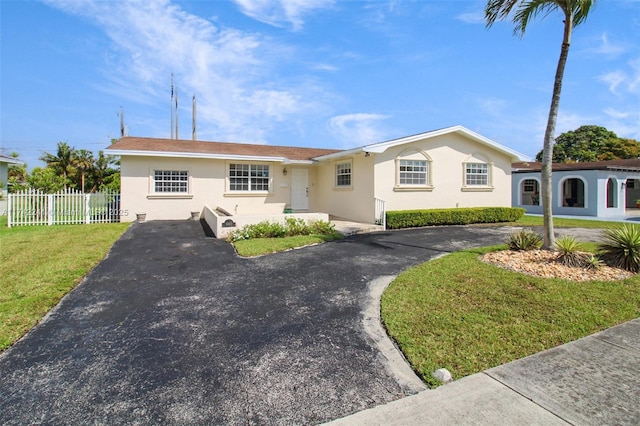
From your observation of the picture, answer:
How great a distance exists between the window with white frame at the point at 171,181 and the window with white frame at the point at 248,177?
210 cm

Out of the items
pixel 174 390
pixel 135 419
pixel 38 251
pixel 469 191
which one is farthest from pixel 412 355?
pixel 469 191

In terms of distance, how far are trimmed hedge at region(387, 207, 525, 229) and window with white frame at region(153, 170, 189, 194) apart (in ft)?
31.1

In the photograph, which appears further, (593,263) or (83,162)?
(83,162)

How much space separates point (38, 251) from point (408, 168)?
13.2m

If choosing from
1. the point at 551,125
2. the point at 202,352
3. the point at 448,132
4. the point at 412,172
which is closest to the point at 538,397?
the point at 202,352

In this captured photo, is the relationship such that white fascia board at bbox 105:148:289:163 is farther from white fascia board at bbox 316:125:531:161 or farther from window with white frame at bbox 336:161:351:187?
window with white frame at bbox 336:161:351:187

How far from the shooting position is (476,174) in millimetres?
16500

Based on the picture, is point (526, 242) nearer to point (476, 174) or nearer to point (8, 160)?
point (476, 174)

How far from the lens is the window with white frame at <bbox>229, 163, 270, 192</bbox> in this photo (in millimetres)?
16406

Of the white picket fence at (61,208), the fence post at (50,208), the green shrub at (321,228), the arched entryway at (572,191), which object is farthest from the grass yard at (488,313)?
the arched entryway at (572,191)

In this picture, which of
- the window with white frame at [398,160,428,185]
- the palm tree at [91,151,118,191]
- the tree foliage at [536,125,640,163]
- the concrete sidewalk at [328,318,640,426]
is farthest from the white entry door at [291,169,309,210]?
the tree foliage at [536,125,640,163]

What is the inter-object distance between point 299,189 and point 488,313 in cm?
1405

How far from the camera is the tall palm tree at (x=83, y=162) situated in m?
27.5

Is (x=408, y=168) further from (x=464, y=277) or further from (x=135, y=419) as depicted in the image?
(x=135, y=419)
